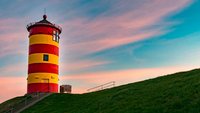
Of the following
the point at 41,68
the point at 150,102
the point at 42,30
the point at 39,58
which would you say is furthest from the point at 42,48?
the point at 150,102

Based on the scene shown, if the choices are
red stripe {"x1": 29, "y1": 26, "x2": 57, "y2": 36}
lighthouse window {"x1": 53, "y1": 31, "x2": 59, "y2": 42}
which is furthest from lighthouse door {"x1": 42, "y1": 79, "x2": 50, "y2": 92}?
red stripe {"x1": 29, "y1": 26, "x2": 57, "y2": 36}

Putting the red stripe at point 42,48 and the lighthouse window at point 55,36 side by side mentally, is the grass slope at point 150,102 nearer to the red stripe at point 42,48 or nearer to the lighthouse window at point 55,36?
the red stripe at point 42,48

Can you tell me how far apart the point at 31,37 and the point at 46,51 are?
11.1 feet

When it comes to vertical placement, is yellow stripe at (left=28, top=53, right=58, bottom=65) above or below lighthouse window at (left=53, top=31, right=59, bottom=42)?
below

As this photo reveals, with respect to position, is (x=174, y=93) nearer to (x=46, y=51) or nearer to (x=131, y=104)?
(x=131, y=104)

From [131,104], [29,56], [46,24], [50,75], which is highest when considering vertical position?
[46,24]

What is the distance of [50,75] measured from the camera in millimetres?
44875

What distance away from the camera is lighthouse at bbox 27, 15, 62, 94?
44.4 meters

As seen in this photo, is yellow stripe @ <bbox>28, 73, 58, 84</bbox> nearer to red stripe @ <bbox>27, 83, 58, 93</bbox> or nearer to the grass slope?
red stripe @ <bbox>27, 83, 58, 93</bbox>

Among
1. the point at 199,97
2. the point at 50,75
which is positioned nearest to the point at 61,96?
the point at 50,75

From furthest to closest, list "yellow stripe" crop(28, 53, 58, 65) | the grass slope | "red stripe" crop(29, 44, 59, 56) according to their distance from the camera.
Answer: "red stripe" crop(29, 44, 59, 56) → "yellow stripe" crop(28, 53, 58, 65) → the grass slope

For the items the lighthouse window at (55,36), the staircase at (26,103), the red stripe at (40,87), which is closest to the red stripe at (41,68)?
the red stripe at (40,87)

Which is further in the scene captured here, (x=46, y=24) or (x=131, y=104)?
(x=46, y=24)

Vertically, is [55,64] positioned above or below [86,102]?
above
